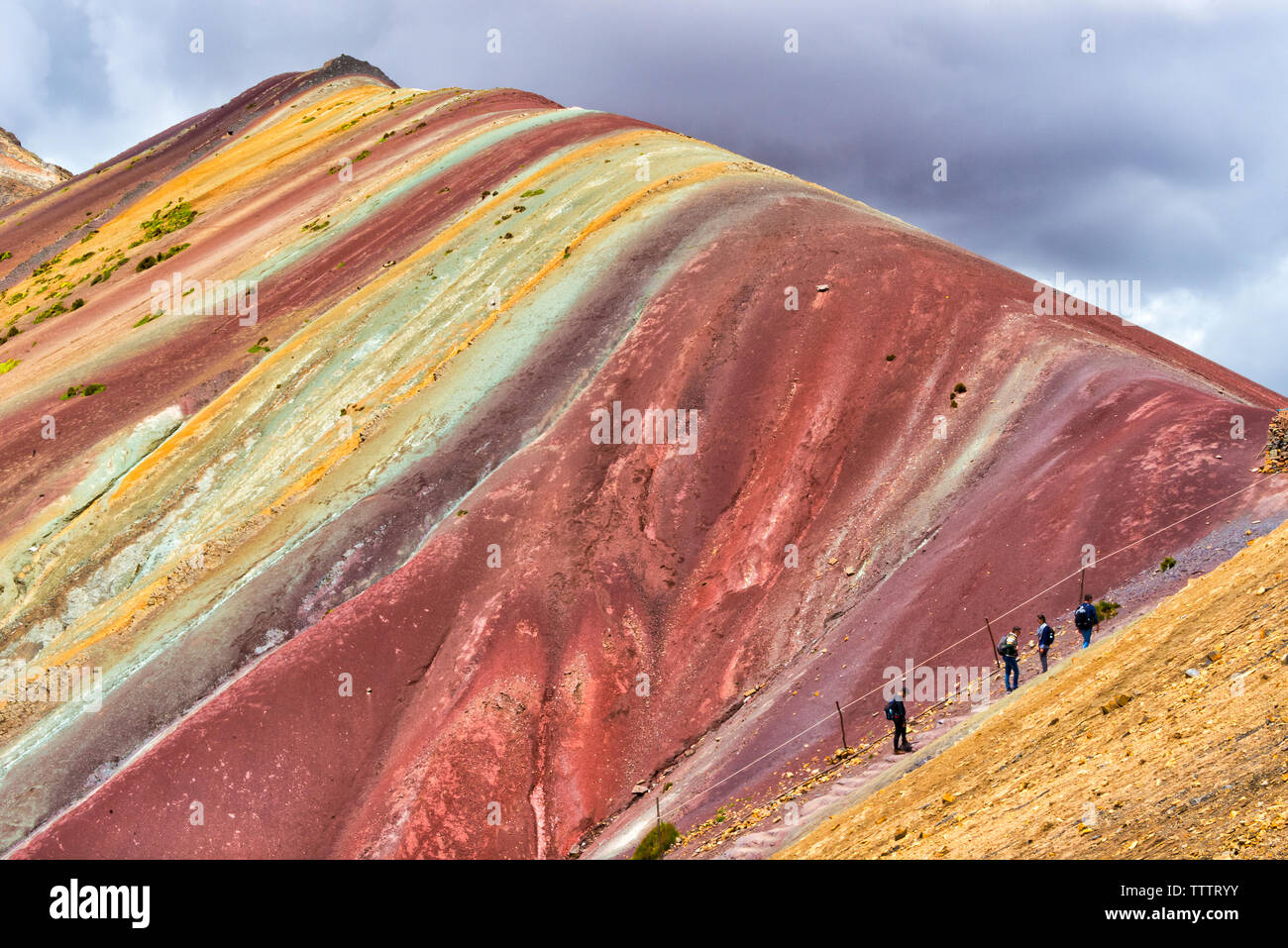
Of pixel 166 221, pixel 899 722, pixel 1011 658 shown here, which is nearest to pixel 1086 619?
pixel 1011 658

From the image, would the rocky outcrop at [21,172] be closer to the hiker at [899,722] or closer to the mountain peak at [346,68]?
the mountain peak at [346,68]

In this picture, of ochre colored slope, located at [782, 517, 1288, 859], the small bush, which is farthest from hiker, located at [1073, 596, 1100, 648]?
the small bush

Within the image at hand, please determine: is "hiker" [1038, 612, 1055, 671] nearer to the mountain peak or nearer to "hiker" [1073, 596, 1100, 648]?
"hiker" [1073, 596, 1100, 648]

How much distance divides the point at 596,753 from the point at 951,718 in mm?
11424

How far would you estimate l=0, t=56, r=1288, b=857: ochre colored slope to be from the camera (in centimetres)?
2873

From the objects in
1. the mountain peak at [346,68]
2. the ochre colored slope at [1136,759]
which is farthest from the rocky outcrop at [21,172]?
the ochre colored slope at [1136,759]

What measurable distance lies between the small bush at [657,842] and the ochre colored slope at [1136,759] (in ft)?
14.1

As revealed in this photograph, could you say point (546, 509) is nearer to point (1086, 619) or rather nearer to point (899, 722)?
point (899, 722)

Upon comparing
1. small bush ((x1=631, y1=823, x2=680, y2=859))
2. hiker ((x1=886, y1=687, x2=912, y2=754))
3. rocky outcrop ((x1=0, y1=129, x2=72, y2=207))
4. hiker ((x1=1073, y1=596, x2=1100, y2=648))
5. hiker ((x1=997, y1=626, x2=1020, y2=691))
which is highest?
rocky outcrop ((x1=0, y1=129, x2=72, y2=207))

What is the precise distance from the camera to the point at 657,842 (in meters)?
24.4

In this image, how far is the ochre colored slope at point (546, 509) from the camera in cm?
2873

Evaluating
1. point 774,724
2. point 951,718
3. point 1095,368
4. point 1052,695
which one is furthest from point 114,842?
point 1095,368

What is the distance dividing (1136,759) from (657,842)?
39.2ft

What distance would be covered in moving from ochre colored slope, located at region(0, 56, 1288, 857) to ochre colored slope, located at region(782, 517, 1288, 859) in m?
5.01
